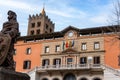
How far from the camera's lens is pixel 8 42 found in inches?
301

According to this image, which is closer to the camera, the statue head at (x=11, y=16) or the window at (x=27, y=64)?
the statue head at (x=11, y=16)

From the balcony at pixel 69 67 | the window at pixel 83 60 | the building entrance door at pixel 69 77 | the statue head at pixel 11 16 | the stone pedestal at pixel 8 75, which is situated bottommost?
the building entrance door at pixel 69 77

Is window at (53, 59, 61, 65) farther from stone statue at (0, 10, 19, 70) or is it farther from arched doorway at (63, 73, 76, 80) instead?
stone statue at (0, 10, 19, 70)

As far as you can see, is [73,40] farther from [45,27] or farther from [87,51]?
[45,27]

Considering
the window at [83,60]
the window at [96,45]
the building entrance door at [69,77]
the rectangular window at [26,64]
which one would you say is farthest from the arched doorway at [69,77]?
the rectangular window at [26,64]

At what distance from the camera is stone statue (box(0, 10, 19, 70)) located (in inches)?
296

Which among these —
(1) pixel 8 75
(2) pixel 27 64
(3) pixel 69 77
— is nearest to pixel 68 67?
(3) pixel 69 77

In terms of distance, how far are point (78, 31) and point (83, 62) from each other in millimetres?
5965

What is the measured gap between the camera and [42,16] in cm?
8050

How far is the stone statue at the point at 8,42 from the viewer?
7.52 metres

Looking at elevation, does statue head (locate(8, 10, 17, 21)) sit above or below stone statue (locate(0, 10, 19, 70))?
above

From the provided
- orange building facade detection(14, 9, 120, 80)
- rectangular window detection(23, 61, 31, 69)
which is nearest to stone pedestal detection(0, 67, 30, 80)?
orange building facade detection(14, 9, 120, 80)

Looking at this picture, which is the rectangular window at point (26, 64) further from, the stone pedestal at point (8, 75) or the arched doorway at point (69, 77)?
the stone pedestal at point (8, 75)

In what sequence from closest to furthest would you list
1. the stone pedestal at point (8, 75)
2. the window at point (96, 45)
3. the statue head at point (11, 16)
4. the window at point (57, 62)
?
the stone pedestal at point (8, 75)
the statue head at point (11, 16)
the window at point (96, 45)
the window at point (57, 62)
